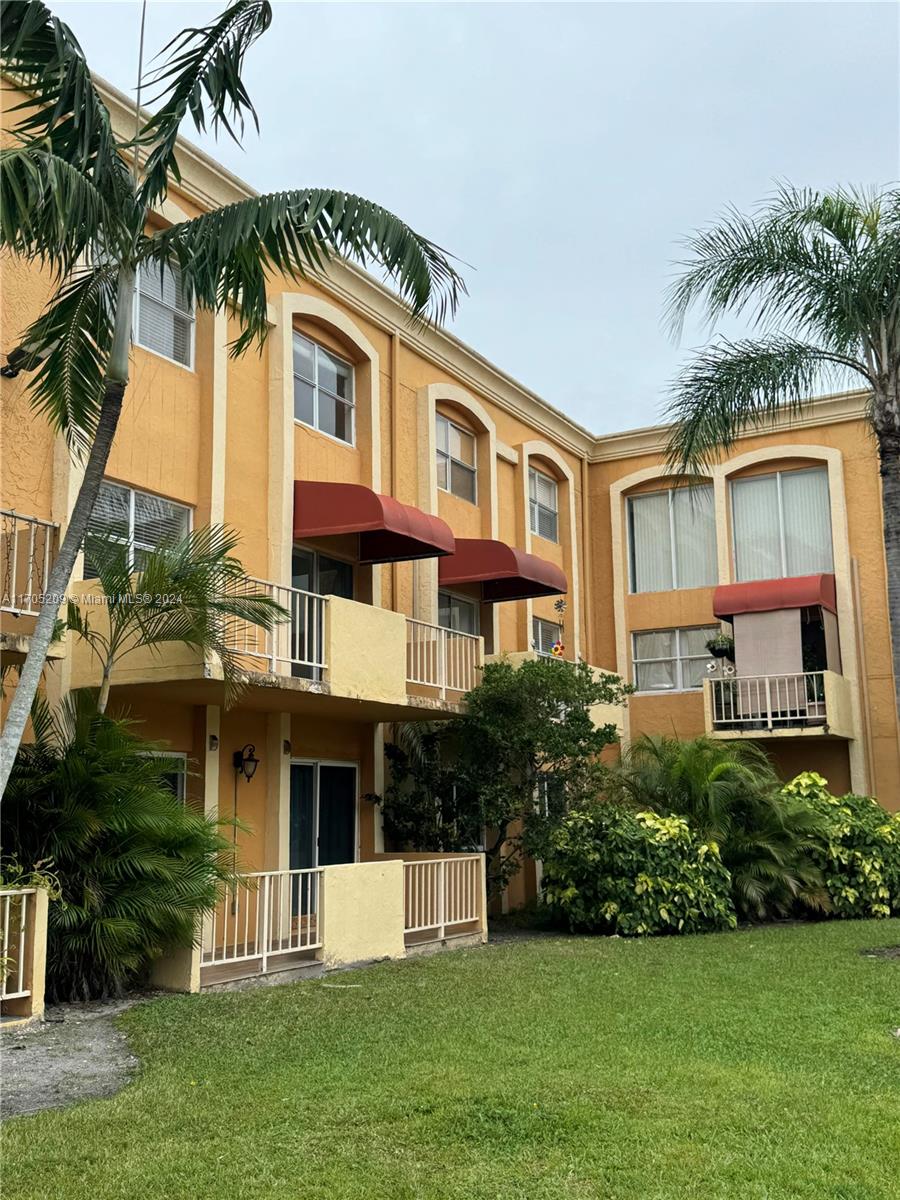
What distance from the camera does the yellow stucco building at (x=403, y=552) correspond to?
1361 centimetres

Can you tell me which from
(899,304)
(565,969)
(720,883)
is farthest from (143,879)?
(899,304)

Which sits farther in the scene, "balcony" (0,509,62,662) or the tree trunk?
the tree trunk

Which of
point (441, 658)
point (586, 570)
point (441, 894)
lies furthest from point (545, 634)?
point (441, 894)

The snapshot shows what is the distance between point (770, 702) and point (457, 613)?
21.3 ft

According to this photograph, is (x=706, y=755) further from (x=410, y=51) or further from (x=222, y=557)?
(x=410, y=51)

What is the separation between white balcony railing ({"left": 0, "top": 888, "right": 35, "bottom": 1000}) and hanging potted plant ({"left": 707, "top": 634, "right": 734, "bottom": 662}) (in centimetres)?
1653

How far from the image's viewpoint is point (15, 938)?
30.7 feet

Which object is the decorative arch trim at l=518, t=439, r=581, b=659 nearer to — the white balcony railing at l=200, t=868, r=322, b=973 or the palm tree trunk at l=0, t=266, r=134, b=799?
A: the white balcony railing at l=200, t=868, r=322, b=973

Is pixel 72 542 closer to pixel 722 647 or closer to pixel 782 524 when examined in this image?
pixel 722 647

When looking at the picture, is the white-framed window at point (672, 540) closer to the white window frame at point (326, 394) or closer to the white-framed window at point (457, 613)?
the white-framed window at point (457, 613)

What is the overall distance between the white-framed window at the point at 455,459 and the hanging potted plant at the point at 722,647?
19.5 ft

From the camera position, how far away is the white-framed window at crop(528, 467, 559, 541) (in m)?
23.7

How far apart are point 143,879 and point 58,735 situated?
1.72 meters

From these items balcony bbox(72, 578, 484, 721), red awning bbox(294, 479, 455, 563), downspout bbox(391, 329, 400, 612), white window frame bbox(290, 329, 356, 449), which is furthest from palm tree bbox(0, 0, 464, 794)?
downspout bbox(391, 329, 400, 612)
